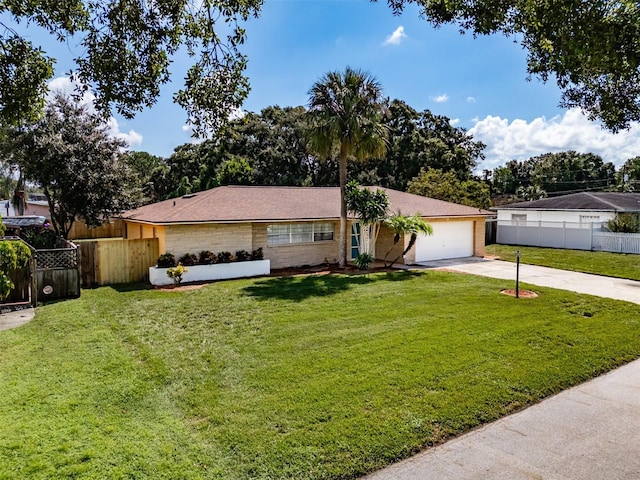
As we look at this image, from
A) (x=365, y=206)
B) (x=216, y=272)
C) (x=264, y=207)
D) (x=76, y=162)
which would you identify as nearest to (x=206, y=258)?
(x=216, y=272)

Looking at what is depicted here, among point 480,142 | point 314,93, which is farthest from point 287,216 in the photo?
point 480,142

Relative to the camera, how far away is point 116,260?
15398 millimetres

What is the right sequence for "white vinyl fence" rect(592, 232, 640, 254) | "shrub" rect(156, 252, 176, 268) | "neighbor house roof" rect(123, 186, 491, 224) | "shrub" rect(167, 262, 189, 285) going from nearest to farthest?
"shrub" rect(167, 262, 189, 285) < "shrub" rect(156, 252, 176, 268) < "neighbor house roof" rect(123, 186, 491, 224) < "white vinyl fence" rect(592, 232, 640, 254)

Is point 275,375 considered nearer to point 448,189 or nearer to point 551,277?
point 551,277

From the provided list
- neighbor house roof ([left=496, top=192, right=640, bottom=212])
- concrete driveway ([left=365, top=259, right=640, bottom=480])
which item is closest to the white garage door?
neighbor house roof ([left=496, top=192, right=640, bottom=212])

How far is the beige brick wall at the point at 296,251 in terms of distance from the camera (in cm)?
1844

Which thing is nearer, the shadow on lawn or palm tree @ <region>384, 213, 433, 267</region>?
the shadow on lawn

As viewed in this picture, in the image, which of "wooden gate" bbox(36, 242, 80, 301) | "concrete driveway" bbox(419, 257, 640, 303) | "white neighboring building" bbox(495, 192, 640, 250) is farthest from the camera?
"white neighboring building" bbox(495, 192, 640, 250)

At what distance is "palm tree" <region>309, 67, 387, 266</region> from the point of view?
17.1 m

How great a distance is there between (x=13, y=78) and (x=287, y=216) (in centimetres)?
1282

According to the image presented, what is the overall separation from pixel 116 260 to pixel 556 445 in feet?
47.2

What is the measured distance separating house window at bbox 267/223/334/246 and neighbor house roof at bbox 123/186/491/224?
69 cm

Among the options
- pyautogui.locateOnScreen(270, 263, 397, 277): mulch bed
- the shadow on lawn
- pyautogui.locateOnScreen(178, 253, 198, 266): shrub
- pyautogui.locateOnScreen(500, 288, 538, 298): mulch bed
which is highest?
pyautogui.locateOnScreen(178, 253, 198, 266): shrub

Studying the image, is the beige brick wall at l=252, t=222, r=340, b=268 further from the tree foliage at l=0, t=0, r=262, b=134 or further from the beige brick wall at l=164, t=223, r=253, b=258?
the tree foliage at l=0, t=0, r=262, b=134
